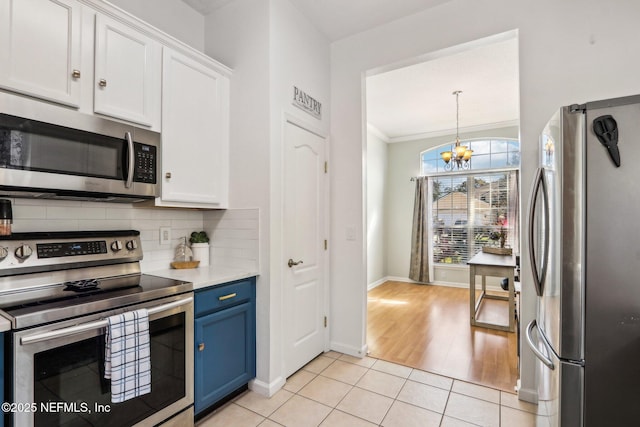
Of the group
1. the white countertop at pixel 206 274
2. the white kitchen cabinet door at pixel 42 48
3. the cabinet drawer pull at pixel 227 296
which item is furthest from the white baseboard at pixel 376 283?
the white kitchen cabinet door at pixel 42 48

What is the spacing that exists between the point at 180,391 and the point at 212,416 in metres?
0.39

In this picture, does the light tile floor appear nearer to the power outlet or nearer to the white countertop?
the white countertop

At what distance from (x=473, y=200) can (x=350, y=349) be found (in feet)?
13.8

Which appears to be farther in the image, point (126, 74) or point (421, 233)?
point (421, 233)

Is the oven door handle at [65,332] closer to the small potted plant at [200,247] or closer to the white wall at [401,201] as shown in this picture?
the small potted plant at [200,247]

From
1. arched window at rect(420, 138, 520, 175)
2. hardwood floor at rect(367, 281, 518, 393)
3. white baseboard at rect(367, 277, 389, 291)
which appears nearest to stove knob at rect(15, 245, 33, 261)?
hardwood floor at rect(367, 281, 518, 393)

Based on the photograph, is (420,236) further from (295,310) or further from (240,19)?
(240,19)

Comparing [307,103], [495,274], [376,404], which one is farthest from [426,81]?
[376,404]

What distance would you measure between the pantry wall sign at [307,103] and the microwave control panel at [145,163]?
44.6 inches

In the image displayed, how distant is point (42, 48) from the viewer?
1513mm

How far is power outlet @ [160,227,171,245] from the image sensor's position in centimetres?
231

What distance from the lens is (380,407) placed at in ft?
6.87

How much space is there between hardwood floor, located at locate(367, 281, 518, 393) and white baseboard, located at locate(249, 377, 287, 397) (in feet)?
3.27

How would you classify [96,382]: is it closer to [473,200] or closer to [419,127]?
[419,127]
